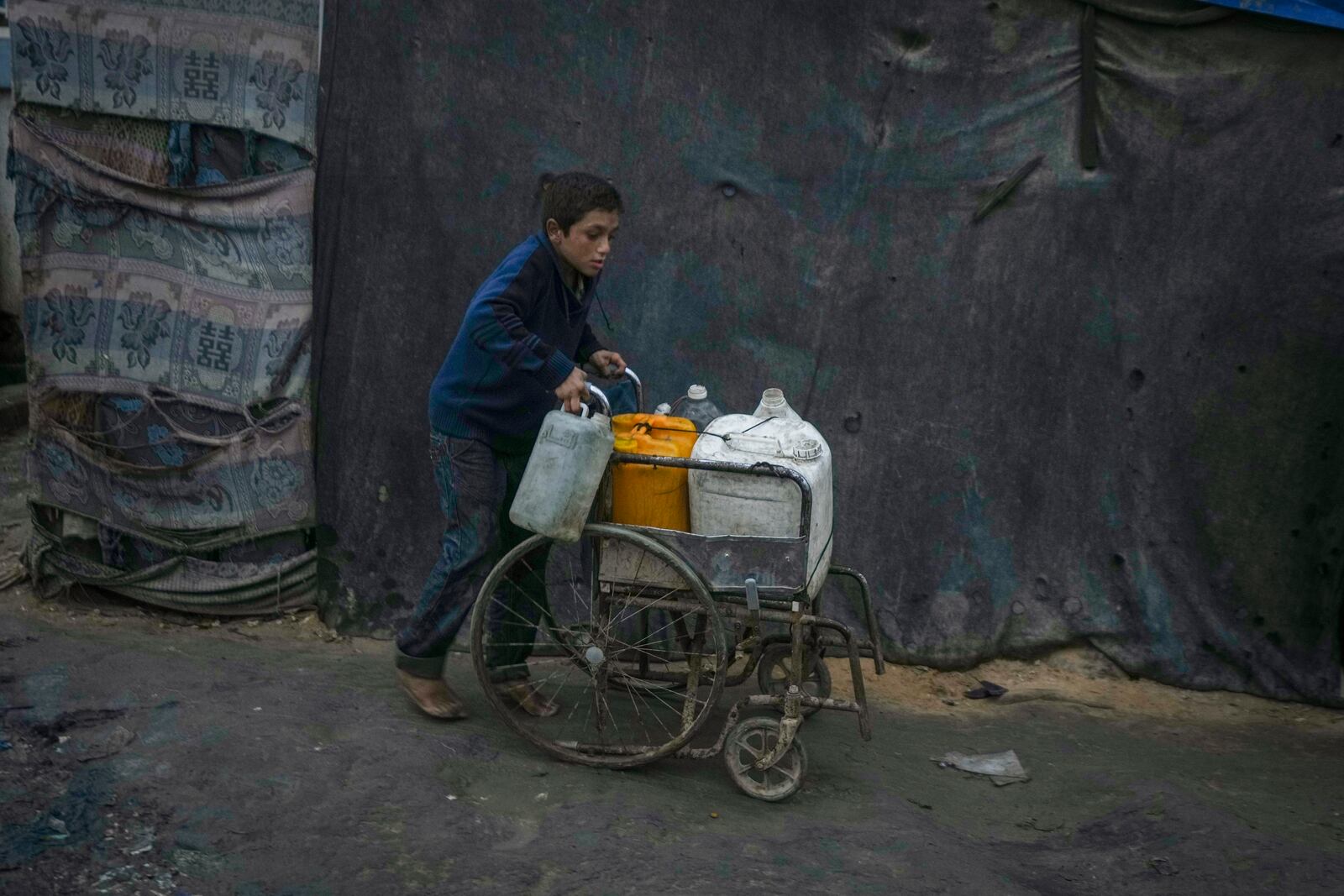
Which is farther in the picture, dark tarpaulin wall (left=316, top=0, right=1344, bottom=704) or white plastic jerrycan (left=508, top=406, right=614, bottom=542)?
dark tarpaulin wall (left=316, top=0, right=1344, bottom=704)

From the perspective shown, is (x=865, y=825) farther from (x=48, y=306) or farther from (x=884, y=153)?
(x=48, y=306)

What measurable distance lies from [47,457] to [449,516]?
2.11 metres

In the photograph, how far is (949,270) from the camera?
4.75 m

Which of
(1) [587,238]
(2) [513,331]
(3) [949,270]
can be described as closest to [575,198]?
(1) [587,238]

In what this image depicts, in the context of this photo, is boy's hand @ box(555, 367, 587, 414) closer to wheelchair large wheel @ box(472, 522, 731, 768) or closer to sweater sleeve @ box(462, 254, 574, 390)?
sweater sleeve @ box(462, 254, 574, 390)

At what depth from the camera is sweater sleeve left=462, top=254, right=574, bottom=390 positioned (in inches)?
144

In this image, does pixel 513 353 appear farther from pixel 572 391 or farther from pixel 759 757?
pixel 759 757

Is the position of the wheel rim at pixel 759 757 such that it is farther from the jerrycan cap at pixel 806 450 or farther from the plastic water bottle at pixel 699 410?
the plastic water bottle at pixel 699 410

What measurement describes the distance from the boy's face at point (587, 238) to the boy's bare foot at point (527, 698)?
4.94 feet

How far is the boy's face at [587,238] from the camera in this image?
3.76 meters

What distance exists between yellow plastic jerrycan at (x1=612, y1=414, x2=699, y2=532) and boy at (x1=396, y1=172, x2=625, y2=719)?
244 mm

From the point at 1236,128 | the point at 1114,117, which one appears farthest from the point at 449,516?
the point at 1236,128

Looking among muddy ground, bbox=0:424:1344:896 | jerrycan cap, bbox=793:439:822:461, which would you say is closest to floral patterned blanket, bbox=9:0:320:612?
muddy ground, bbox=0:424:1344:896

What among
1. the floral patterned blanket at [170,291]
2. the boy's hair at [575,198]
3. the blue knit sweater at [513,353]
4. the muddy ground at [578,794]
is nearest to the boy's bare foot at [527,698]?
the muddy ground at [578,794]
